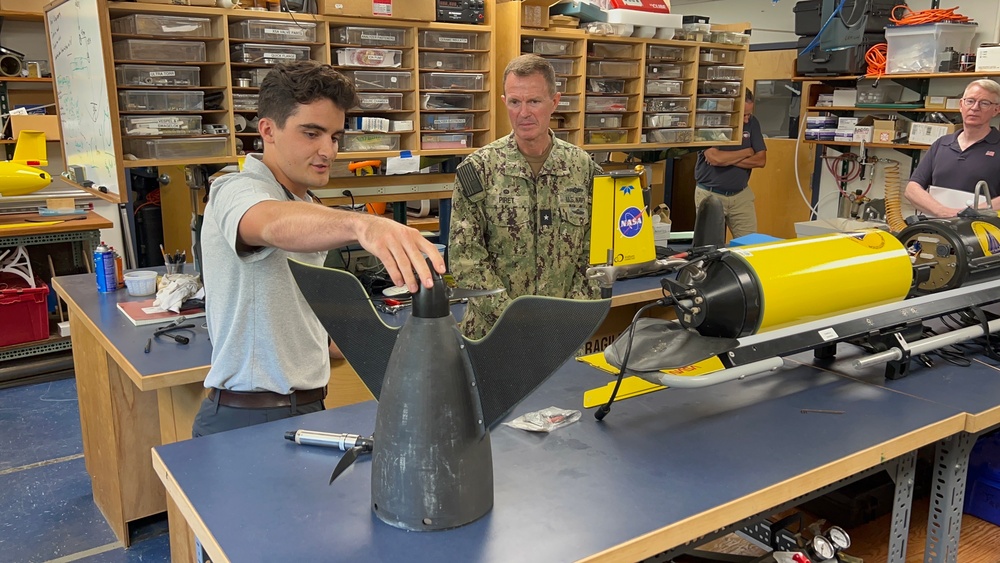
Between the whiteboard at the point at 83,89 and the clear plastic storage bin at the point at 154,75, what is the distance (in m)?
0.07

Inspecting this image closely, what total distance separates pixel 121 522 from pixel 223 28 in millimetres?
1752

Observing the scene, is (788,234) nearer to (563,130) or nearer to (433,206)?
(433,206)

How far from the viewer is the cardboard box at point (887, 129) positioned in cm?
558

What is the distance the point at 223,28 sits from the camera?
279cm

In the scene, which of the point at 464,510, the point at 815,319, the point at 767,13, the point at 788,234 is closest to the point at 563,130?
the point at 815,319

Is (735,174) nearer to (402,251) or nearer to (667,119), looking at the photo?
(667,119)

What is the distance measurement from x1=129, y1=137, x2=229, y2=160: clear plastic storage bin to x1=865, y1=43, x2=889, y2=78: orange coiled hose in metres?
4.77

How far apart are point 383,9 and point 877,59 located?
4140mm

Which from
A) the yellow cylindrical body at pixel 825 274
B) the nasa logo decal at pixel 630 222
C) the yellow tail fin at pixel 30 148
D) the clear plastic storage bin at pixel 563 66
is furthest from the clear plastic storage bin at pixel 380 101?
the yellow tail fin at pixel 30 148

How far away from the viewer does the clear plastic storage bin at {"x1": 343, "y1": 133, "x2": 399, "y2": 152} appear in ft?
10.3

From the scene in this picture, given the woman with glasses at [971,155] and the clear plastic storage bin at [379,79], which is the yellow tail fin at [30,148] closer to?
the clear plastic storage bin at [379,79]

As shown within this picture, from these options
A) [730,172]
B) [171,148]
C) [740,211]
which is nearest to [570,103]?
[171,148]

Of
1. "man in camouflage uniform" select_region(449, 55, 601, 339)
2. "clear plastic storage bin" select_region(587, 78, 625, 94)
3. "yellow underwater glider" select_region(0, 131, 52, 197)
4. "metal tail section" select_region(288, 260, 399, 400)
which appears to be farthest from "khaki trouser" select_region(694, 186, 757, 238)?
"metal tail section" select_region(288, 260, 399, 400)

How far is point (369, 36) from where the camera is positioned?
3.12 m
